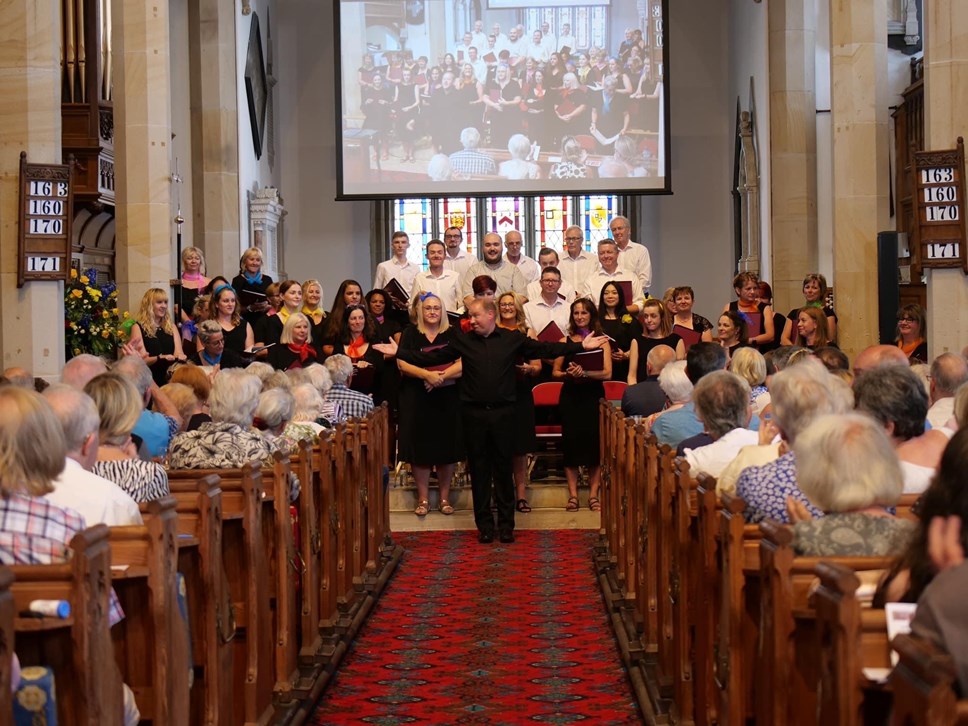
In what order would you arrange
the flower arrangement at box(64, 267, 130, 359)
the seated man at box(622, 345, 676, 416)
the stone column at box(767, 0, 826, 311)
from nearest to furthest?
the seated man at box(622, 345, 676, 416) → the flower arrangement at box(64, 267, 130, 359) → the stone column at box(767, 0, 826, 311)

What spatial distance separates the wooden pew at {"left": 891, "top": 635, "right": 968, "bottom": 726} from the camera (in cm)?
202

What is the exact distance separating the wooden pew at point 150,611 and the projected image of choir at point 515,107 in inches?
596

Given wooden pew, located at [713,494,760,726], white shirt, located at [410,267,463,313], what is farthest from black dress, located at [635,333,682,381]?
wooden pew, located at [713,494,760,726]

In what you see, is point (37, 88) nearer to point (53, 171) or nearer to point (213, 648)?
point (53, 171)

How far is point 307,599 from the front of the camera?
5.96m

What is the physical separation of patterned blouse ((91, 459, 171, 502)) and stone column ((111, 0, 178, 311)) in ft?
22.8

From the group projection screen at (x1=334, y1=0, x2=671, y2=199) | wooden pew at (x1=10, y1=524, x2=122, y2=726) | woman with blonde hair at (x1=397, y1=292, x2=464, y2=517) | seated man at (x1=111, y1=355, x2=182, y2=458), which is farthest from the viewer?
projection screen at (x1=334, y1=0, x2=671, y2=199)

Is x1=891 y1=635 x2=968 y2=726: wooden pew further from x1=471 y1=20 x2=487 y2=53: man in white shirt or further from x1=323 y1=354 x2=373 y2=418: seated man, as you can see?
x1=471 y1=20 x2=487 y2=53: man in white shirt

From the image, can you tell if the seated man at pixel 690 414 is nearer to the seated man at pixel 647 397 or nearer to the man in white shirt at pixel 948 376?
the man in white shirt at pixel 948 376

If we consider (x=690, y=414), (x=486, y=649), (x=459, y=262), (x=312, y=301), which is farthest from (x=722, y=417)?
(x=459, y=262)

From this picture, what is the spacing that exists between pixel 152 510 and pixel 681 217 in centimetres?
1875

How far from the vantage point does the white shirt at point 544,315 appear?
11180mm

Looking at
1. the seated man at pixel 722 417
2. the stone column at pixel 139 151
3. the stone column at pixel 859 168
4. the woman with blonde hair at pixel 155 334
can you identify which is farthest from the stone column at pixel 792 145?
the seated man at pixel 722 417

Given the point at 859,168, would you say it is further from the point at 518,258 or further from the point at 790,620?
the point at 790,620
